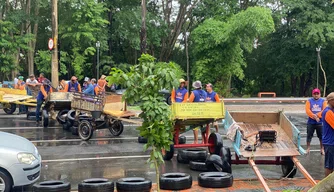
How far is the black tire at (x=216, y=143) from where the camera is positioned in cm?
1066

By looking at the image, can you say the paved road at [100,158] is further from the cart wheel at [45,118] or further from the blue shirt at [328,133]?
the blue shirt at [328,133]

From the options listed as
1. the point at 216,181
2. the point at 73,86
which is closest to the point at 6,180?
the point at 216,181

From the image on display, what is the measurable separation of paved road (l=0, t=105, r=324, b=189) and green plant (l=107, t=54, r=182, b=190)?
255 cm

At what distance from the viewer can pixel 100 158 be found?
→ 11.6m

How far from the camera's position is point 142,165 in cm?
1080

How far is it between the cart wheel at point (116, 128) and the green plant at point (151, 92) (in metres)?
8.43

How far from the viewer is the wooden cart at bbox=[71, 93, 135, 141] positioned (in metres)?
14.3

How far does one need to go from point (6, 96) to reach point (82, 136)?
296 inches

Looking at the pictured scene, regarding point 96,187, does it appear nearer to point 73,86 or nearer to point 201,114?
point 201,114

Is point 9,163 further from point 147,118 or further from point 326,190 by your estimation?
point 326,190

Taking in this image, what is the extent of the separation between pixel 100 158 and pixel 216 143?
300 centimetres

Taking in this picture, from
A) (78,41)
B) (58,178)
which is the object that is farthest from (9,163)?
(78,41)

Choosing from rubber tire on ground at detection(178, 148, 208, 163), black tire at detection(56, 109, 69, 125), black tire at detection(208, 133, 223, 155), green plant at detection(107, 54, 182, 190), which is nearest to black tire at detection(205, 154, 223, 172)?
black tire at detection(208, 133, 223, 155)

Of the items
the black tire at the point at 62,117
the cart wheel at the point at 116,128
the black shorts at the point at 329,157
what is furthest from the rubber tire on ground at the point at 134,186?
the black tire at the point at 62,117
